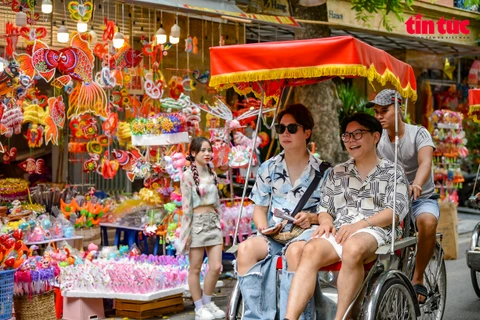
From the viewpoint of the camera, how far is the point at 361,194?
18.1 ft

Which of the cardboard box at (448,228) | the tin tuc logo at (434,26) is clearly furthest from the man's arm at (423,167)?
the tin tuc logo at (434,26)

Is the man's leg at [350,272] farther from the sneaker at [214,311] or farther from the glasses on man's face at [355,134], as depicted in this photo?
the sneaker at [214,311]

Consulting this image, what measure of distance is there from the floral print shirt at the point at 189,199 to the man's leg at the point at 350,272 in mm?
2740

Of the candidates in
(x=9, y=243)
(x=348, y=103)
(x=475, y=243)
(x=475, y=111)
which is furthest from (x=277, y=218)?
(x=348, y=103)

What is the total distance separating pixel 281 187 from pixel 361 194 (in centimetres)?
61

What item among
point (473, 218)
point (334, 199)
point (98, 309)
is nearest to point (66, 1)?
point (98, 309)

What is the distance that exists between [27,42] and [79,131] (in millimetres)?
1632

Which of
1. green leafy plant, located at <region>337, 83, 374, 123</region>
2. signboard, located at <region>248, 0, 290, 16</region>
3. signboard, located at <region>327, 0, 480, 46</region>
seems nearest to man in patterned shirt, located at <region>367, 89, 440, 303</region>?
signboard, located at <region>248, 0, 290, 16</region>

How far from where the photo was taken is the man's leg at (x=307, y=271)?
4840 mm

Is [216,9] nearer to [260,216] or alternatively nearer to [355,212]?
[260,216]

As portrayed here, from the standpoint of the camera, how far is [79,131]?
32.0 feet

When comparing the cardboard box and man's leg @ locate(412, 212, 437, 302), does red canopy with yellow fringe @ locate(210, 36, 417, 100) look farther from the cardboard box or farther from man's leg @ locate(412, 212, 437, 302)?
the cardboard box

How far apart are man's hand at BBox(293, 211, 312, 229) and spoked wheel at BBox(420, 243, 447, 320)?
5.25 feet

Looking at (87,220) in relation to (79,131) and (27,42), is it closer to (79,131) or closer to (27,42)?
(79,131)
